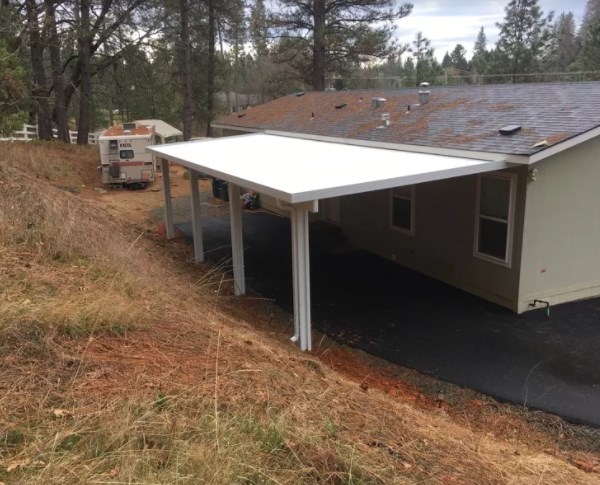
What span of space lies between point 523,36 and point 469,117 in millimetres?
34781

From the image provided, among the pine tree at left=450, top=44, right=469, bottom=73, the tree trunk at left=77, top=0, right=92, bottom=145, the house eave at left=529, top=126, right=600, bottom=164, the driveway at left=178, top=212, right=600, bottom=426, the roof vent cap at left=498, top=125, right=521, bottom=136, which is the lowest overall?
the driveway at left=178, top=212, right=600, bottom=426

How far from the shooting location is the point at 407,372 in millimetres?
7305

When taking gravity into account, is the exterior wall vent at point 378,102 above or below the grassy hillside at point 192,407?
above

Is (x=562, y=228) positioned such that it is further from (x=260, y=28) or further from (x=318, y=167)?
(x=260, y=28)

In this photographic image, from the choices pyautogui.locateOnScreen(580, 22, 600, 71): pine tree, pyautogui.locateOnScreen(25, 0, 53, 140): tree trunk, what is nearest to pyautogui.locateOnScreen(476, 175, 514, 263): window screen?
pyautogui.locateOnScreen(25, 0, 53, 140): tree trunk

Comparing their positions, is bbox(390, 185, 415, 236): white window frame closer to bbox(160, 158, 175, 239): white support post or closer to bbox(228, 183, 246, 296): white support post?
bbox(228, 183, 246, 296): white support post

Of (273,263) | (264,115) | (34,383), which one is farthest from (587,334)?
(264,115)

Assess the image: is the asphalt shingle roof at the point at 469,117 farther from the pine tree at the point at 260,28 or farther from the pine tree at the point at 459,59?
the pine tree at the point at 459,59

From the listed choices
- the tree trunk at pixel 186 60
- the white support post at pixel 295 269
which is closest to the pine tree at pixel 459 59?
the tree trunk at pixel 186 60

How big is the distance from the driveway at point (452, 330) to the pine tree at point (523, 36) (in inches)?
1294

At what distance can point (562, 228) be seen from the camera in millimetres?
9070

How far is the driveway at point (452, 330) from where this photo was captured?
6789 millimetres

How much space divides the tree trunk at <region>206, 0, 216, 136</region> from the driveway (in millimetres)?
20530

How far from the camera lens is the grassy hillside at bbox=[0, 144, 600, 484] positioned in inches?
132
